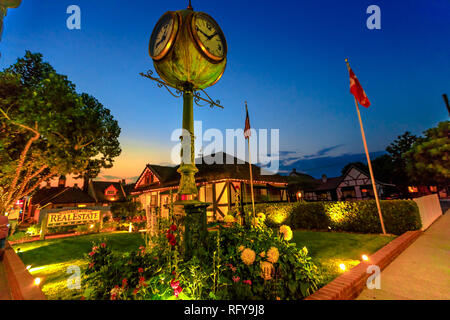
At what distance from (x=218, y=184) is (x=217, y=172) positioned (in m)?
0.98

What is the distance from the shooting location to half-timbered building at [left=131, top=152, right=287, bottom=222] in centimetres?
1368

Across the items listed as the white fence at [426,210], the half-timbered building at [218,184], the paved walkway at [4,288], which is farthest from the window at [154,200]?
the white fence at [426,210]

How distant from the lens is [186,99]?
3422 millimetres

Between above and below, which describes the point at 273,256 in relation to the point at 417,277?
above

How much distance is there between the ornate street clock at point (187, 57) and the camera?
2.89 meters

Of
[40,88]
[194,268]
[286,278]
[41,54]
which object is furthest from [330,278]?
[41,54]

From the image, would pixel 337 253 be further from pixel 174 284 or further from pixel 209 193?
pixel 209 193

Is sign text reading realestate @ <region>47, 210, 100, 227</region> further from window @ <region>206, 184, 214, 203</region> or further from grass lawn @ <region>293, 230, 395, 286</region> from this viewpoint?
grass lawn @ <region>293, 230, 395, 286</region>

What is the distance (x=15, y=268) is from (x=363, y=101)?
1141 cm

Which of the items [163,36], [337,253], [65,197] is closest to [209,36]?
[163,36]

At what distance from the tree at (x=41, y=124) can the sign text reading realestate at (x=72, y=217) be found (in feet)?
6.67

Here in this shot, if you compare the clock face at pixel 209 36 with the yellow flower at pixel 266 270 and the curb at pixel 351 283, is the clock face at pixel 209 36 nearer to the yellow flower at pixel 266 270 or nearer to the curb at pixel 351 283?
the yellow flower at pixel 266 270

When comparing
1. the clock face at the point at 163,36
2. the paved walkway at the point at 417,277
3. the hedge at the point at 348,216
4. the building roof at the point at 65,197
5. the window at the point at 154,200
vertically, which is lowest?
the paved walkway at the point at 417,277

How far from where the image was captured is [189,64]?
3082 millimetres
